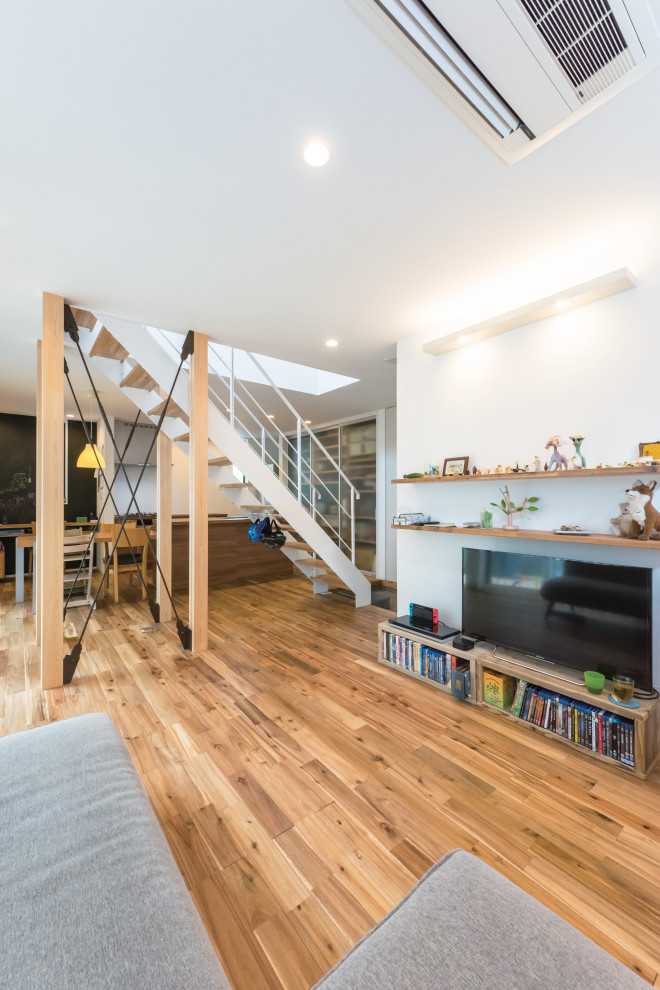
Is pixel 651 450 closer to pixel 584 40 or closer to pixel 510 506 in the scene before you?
pixel 510 506

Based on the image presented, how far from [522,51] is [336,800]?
2.67m

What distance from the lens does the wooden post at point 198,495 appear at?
3.32 metres

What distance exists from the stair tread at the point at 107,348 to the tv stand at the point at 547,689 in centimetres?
304

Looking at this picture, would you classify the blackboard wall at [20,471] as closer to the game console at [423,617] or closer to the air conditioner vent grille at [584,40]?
the game console at [423,617]

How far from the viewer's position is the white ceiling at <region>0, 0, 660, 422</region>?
1252 mm

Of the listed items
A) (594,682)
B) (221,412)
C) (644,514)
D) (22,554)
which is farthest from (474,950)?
(22,554)

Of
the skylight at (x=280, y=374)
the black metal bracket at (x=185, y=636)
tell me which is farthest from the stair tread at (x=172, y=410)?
the black metal bracket at (x=185, y=636)

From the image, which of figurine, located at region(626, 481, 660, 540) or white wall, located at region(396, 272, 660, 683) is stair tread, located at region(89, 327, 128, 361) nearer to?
white wall, located at region(396, 272, 660, 683)

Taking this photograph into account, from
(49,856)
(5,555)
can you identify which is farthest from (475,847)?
(5,555)

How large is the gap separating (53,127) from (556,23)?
167 centimetres

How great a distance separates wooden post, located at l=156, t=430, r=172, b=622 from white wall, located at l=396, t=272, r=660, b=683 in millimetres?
2252

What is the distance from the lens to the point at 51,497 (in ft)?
8.91

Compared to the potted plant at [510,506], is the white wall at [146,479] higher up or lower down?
higher up

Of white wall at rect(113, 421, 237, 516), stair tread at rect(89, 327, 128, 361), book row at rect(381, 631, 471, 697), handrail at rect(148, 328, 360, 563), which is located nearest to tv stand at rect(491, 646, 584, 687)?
book row at rect(381, 631, 471, 697)
